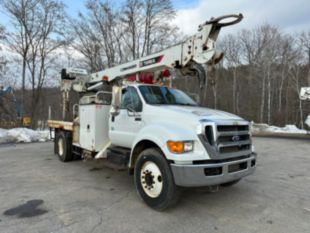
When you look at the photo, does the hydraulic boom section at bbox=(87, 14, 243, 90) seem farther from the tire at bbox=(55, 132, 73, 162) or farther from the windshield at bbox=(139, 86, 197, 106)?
the tire at bbox=(55, 132, 73, 162)

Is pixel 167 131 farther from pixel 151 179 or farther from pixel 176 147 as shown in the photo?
pixel 151 179

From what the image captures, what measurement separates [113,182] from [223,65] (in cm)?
3030

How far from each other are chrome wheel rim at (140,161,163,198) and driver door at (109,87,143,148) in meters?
0.83

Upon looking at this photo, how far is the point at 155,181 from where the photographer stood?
12.3 feet

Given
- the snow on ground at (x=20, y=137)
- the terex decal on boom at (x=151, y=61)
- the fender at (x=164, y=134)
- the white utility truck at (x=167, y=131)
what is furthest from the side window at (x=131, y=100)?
the snow on ground at (x=20, y=137)

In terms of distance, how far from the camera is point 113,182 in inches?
205

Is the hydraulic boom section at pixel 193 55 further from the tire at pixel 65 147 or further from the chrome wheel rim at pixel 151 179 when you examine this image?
the tire at pixel 65 147

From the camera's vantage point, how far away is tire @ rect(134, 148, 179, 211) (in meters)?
3.48

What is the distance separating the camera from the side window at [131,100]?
14.9ft

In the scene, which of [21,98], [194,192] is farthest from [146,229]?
[21,98]

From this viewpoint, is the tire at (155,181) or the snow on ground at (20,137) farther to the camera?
the snow on ground at (20,137)

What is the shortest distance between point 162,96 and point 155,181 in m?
1.82

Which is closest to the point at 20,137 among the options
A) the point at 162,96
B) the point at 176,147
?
the point at 162,96

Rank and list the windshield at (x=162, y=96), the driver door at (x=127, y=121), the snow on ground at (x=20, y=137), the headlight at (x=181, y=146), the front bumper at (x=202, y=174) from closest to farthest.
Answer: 1. the front bumper at (x=202, y=174)
2. the headlight at (x=181, y=146)
3. the driver door at (x=127, y=121)
4. the windshield at (x=162, y=96)
5. the snow on ground at (x=20, y=137)
